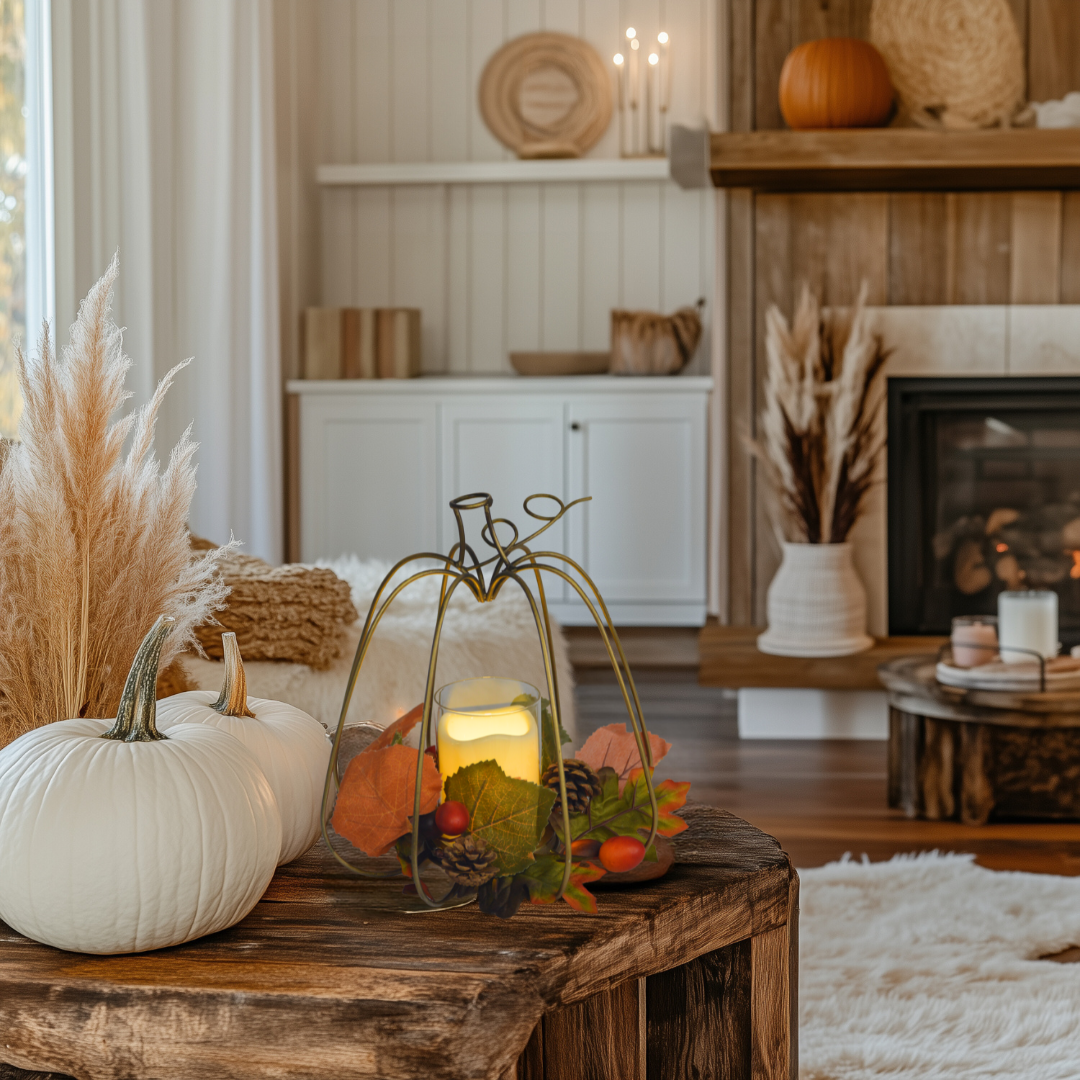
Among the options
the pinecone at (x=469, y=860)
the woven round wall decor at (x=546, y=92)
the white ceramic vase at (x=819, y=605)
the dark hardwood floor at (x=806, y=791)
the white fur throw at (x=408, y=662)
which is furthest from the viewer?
the woven round wall decor at (x=546, y=92)

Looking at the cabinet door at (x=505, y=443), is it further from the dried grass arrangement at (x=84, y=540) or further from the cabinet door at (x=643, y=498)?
the dried grass arrangement at (x=84, y=540)

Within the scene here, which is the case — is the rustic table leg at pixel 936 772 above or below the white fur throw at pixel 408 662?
below

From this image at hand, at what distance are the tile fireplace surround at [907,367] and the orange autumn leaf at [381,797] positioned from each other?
2447 millimetres

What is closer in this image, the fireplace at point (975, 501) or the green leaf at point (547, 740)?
the green leaf at point (547, 740)

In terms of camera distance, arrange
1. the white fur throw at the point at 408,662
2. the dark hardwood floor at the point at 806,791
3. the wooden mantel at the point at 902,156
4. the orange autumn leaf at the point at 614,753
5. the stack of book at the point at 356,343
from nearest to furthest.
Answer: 1. the orange autumn leaf at the point at 614,753
2. the white fur throw at the point at 408,662
3. the dark hardwood floor at the point at 806,791
4. the wooden mantel at the point at 902,156
5. the stack of book at the point at 356,343

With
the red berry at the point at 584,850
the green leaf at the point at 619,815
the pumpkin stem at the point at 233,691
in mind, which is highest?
the pumpkin stem at the point at 233,691

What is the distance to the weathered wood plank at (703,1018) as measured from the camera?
0.88 m

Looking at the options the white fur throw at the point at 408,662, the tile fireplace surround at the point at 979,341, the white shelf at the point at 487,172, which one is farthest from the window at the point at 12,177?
the tile fireplace surround at the point at 979,341

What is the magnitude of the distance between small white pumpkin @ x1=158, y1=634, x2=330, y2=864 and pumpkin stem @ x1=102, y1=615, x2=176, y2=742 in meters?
0.05

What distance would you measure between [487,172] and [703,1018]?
366cm

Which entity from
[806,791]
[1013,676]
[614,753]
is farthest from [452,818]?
[806,791]

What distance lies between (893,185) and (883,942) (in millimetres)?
2044

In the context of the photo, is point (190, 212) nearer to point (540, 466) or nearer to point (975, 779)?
point (540, 466)

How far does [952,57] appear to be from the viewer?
3010 mm
